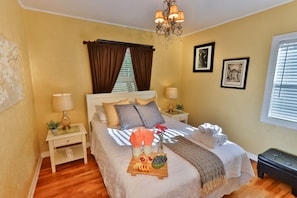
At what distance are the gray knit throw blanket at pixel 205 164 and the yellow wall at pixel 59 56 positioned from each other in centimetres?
206

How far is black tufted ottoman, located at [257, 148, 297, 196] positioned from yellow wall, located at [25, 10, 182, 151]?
9.77 feet

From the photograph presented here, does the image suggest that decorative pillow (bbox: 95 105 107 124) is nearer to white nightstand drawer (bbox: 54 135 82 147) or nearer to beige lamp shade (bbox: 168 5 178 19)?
white nightstand drawer (bbox: 54 135 82 147)

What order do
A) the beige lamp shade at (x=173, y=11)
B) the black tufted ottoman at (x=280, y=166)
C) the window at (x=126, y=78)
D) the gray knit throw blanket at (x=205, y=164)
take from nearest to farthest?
the gray knit throw blanket at (x=205, y=164) < the beige lamp shade at (x=173, y=11) < the black tufted ottoman at (x=280, y=166) < the window at (x=126, y=78)

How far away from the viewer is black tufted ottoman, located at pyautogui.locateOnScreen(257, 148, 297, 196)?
6.01ft

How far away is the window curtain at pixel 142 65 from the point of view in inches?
124

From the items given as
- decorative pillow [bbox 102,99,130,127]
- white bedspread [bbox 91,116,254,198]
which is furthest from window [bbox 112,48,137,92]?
white bedspread [bbox 91,116,254,198]

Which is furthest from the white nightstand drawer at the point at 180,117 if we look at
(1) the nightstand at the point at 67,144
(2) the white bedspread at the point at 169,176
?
(1) the nightstand at the point at 67,144

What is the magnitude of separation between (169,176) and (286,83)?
215cm

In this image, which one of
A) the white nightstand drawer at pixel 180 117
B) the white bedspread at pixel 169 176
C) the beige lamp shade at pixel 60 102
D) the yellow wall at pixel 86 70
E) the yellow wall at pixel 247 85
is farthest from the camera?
the white nightstand drawer at pixel 180 117

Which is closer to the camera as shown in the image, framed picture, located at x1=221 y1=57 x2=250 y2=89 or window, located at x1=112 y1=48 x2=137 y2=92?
framed picture, located at x1=221 y1=57 x2=250 y2=89

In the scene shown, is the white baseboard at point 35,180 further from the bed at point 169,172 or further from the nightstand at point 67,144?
the bed at point 169,172

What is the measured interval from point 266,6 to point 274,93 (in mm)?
1264

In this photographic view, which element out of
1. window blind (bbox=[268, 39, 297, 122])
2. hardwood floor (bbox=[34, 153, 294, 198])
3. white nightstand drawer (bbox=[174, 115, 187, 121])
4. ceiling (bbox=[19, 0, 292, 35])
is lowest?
hardwood floor (bbox=[34, 153, 294, 198])

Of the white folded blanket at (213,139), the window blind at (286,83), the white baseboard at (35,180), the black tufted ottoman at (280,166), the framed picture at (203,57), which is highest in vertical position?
the framed picture at (203,57)
